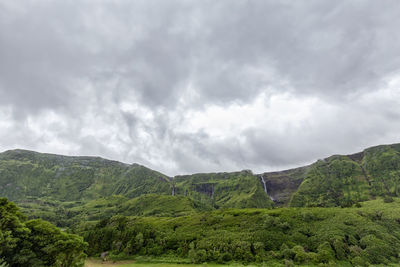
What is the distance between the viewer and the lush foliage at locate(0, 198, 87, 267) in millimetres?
32500

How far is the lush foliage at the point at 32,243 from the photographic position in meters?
32.5

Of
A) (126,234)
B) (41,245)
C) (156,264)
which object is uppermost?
(41,245)

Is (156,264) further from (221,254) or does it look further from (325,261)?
(325,261)

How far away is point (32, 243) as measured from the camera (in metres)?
37.3

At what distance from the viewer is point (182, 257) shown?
66.3 metres

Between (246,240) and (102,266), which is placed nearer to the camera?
(102,266)

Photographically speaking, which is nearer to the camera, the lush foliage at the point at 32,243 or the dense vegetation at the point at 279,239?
the lush foliage at the point at 32,243

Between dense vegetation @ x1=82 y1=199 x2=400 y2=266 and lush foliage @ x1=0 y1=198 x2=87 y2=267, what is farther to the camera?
dense vegetation @ x1=82 y1=199 x2=400 y2=266

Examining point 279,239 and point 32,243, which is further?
point 279,239

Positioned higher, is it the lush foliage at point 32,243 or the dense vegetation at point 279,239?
the lush foliage at point 32,243

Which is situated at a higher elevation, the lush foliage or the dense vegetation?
the lush foliage

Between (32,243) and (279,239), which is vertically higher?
(32,243)

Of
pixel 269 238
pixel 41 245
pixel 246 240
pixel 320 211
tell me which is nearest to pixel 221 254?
pixel 246 240

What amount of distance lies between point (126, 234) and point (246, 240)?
49153 millimetres
